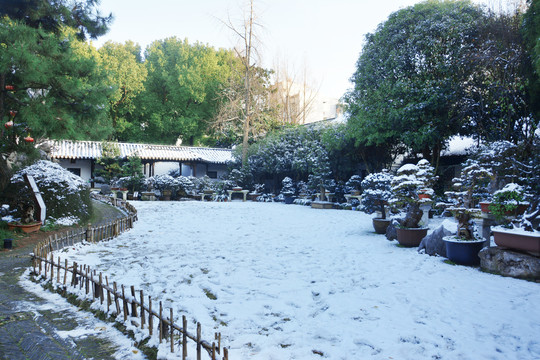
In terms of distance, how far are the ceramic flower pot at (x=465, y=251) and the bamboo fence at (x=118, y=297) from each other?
4246 mm

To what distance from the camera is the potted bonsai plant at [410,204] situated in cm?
731

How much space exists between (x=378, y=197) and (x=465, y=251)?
3255 mm

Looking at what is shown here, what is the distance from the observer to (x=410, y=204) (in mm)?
7668

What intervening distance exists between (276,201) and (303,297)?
15.8 m

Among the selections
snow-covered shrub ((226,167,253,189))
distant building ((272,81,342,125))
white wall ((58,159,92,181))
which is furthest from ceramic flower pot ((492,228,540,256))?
distant building ((272,81,342,125))

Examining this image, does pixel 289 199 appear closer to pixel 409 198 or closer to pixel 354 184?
pixel 354 184

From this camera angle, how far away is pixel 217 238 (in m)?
8.58

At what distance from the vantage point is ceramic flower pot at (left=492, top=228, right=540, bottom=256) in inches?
188

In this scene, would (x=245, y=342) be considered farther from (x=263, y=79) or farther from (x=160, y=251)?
(x=263, y=79)

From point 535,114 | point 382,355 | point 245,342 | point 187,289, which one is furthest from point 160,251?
point 535,114

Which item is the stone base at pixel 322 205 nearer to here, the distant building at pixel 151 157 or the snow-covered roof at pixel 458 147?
the snow-covered roof at pixel 458 147

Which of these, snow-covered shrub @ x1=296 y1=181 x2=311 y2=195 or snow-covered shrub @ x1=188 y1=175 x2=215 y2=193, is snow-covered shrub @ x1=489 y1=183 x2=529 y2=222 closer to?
snow-covered shrub @ x1=296 y1=181 x2=311 y2=195

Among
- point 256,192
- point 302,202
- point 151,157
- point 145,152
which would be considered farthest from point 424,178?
point 145,152

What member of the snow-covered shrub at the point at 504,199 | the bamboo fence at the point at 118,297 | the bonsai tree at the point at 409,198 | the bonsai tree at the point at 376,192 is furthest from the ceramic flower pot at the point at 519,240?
the bamboo fence at the point at 118,297
